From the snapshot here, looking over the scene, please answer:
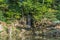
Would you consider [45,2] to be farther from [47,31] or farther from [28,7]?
[47,31]

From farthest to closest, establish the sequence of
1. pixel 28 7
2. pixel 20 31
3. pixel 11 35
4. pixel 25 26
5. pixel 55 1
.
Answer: pixel 55 1
pixel 28 7
pixel 25 26
pixel 20 31
pixel 11 35

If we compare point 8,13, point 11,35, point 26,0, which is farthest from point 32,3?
point 11,35

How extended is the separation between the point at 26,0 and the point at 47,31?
5.35m

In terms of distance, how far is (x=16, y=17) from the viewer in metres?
32.5

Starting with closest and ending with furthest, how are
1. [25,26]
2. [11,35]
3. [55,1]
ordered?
[11,35] → [25,26] → [55,1]

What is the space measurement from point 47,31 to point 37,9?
174 inches

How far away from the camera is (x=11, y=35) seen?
954 inches

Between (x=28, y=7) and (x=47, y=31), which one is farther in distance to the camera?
(x=28, y=7)

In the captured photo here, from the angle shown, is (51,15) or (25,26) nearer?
(25,26)

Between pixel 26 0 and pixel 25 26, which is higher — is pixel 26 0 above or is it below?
above

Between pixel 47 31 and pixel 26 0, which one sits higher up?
pixel 26 0

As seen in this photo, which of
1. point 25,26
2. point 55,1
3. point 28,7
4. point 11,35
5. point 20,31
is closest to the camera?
point 11,35

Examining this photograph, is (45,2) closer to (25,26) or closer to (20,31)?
(25,26)

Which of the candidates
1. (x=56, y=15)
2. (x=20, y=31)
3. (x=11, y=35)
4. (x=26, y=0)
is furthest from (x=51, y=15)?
(x=11, y=35)
